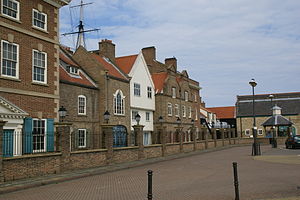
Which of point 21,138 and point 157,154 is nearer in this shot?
point 21,138

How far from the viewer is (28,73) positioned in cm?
1967

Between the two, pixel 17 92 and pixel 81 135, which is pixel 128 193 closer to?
pixel 17 92

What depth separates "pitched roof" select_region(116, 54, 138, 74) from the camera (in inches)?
1442

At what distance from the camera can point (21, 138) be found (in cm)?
1888

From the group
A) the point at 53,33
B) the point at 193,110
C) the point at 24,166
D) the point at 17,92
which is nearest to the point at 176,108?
the point at 193,110

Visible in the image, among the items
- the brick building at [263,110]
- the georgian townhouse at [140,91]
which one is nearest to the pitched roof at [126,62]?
the georgian townhouse at [140,91]

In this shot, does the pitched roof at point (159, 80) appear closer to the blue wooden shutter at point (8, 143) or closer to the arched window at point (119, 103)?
the arched window at point (119, 103)

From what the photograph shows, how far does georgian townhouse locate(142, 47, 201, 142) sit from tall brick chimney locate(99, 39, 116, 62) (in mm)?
7894

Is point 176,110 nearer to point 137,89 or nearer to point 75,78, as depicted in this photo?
point 137,89

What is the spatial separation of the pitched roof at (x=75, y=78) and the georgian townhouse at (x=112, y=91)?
961 mm

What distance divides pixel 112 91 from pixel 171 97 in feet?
44.5

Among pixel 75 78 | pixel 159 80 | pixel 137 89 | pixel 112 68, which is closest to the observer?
pixel 75 78

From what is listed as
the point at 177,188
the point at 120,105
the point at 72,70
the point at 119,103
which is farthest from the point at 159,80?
the point at 177,188

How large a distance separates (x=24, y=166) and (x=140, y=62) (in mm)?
25010
